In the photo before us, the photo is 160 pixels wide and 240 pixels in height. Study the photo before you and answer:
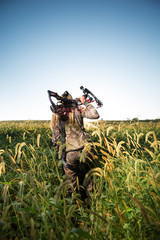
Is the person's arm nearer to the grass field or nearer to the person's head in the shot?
the person's head

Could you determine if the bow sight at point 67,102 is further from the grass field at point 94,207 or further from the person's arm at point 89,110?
the grass field at point 94,207

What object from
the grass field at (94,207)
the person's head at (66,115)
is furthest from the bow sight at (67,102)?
the grass field at (94,207)

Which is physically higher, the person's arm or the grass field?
the person's arm

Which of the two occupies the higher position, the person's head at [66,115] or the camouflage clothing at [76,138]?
the person's head at [66,115]

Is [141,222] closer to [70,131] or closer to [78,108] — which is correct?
[70,131]

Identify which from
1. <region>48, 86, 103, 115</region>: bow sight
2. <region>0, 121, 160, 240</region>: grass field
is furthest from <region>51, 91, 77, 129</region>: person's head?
<region>0, 121, 160, 240</region>: grass field

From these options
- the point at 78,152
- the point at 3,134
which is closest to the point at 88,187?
the point at 78,152

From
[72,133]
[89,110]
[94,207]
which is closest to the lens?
[94,207]

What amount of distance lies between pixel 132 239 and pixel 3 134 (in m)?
7.83

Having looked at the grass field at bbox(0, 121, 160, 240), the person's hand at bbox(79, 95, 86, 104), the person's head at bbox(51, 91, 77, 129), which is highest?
the person's hand at bbox(79, 95, 86, 104)

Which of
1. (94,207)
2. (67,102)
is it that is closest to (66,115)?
(67,102)

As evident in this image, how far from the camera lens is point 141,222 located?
1.62 m

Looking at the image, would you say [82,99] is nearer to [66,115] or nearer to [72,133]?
[66,115]

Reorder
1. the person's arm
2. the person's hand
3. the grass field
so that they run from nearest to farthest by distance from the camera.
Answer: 1. the grass field
2. the person's arm
3. the person's hand
